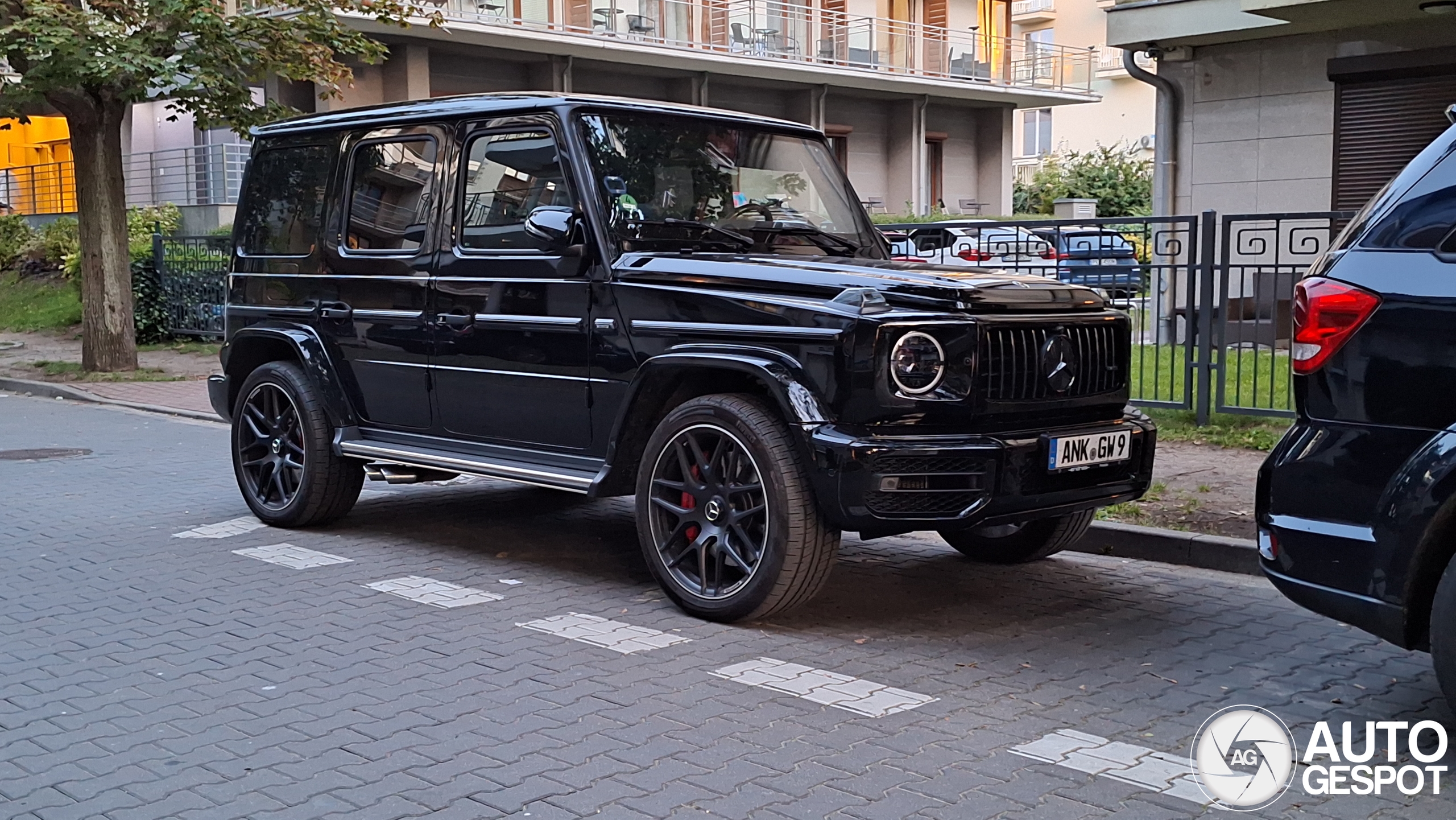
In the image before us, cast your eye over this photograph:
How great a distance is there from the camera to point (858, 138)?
3881 cm

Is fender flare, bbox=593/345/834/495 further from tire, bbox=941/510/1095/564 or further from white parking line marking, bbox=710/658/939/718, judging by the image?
tire, bbox=941/510/1095/564

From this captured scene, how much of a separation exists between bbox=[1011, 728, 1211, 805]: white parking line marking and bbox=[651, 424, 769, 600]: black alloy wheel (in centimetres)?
149

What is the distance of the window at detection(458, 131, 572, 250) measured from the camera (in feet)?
21.0

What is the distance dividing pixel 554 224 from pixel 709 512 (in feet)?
4.77

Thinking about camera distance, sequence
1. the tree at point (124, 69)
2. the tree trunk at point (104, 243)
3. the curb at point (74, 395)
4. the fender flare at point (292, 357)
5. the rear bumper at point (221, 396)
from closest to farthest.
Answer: the fender flare at point (292, 357) → the rear bumper at point (221, 396) → the curb at point (74, 395) → the tree at point (124, 69) → the tree trunk at point (104, 243)

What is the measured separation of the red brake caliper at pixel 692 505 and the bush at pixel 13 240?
25.1 metres

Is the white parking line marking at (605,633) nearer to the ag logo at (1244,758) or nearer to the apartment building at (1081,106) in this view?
the ag logo at (1244,758)

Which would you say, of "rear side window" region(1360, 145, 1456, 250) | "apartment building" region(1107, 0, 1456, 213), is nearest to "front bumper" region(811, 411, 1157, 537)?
"rear side window" region(1360, 145, 1456, 250)

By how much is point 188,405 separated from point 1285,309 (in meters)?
10.3

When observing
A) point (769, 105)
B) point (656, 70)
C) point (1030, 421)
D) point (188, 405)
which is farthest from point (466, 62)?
point (1030, 421)

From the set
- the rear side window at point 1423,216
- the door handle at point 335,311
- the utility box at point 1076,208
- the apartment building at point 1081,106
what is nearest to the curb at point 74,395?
the door handle at point 335,311

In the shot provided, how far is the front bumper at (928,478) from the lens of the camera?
516cm

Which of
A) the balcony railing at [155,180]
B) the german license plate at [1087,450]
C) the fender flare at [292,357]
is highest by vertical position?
the balcony railing at [155,180]

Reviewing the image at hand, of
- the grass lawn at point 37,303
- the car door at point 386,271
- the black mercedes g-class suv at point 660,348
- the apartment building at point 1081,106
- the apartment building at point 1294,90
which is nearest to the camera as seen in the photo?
the black mercedes g-class suv at point 660,348
